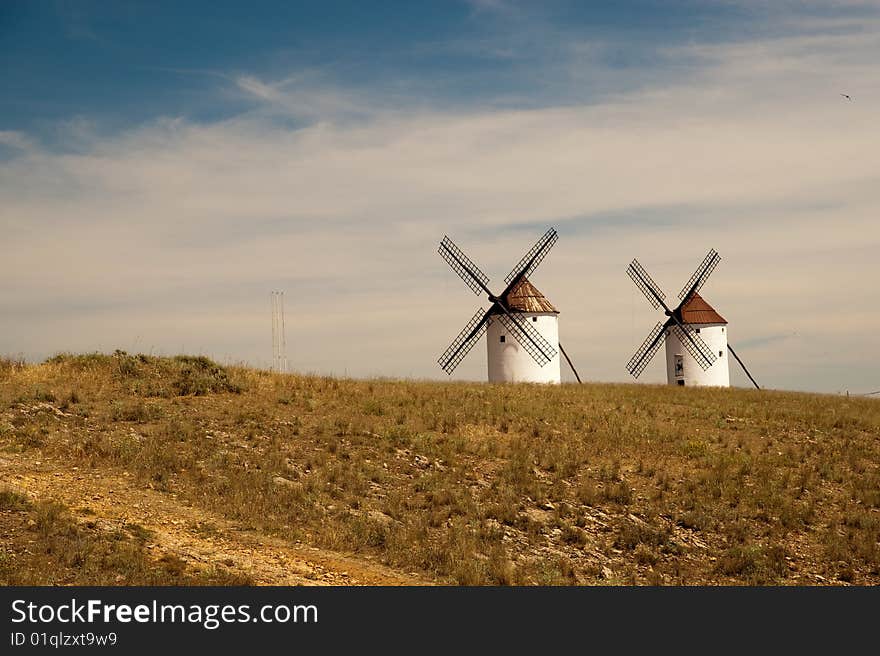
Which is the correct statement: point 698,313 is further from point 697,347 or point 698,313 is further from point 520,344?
point 520,344

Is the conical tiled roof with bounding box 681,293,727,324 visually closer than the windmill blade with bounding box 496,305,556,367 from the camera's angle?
No

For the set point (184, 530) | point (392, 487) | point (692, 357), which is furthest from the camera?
point (692, 357)

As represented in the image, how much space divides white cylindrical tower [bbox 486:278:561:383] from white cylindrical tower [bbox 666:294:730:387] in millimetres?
11273

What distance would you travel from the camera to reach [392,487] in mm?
23281

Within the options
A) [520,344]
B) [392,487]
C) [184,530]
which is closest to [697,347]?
[520,344]

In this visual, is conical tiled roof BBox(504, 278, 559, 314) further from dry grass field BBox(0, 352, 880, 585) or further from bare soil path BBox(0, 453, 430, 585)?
bare soil path BBox(0, 453, 430, 585)

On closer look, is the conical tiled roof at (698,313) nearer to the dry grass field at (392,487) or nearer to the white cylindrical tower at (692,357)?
the white cylindrical tower at (692,357)

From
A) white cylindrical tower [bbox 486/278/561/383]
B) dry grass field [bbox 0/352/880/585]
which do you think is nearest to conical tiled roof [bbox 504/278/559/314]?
white cylindrical tower [bbox 486/278/561/383]

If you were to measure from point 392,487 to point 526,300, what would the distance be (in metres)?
26.8

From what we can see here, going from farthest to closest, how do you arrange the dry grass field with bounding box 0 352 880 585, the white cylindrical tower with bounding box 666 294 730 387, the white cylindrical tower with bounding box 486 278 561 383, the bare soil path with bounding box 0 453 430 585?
the white cylindrical tower with bounding box 666 294 730 387 < the white cylindrical tower with bounding box 486 278 561 383 < the dry grass field with bounding box 0 352 880 585 < the bare soil path with bounding box 0 453 430 585

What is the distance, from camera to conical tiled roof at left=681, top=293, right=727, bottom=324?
56250 millimetres

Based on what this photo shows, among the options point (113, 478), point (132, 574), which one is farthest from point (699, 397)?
point (132, 574)

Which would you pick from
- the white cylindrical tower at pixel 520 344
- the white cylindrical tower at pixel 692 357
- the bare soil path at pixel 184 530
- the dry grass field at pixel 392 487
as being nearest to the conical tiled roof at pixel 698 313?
the white cylindrical tower at pixel 692 357

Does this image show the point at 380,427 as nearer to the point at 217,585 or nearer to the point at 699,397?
the point at 217,585
